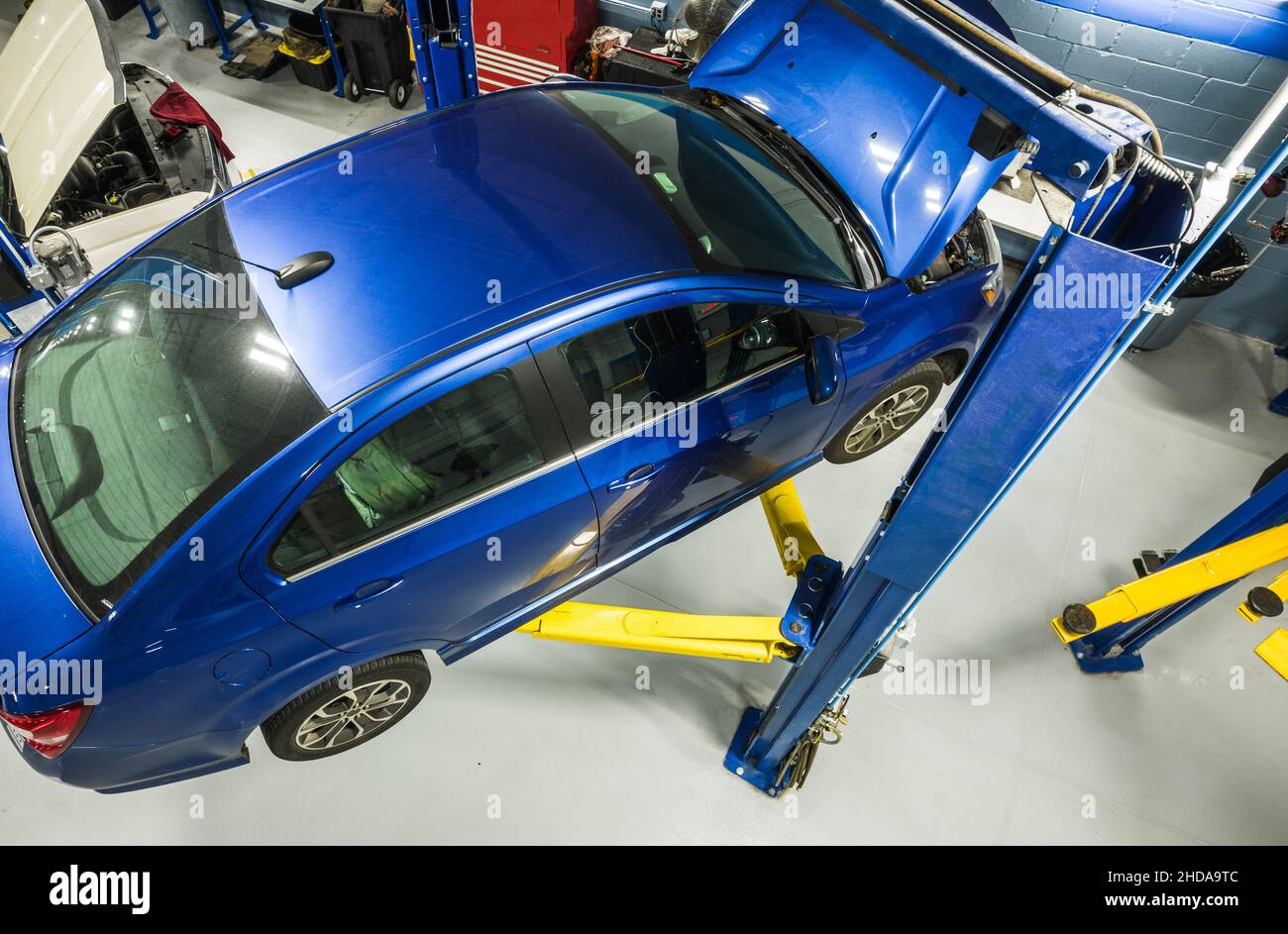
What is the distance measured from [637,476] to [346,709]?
49.5 inches

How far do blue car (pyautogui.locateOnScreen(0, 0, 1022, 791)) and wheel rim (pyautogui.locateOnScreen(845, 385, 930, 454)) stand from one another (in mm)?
436

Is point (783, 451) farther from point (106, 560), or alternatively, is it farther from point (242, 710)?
point (106, 560)

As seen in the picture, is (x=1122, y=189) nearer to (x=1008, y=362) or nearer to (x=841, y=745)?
(x=1008, y=362)

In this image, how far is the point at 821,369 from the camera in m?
2.74

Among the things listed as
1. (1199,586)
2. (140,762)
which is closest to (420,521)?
(140,762)

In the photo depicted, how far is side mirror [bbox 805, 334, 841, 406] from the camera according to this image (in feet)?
8.96

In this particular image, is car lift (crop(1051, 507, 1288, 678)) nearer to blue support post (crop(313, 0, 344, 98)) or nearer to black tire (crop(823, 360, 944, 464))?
black tire (crop(823, 360, 944, 464))

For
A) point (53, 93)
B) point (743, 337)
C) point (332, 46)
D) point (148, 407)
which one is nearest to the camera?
point (148, 407)

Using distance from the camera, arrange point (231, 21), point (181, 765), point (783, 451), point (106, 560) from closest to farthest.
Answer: point (106, 560), point (181, 765), point (783, 451), point (231, 21)

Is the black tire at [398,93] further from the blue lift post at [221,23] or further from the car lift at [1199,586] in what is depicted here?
the car lift at [1199,586]

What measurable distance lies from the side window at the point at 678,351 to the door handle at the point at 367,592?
0.79 m
